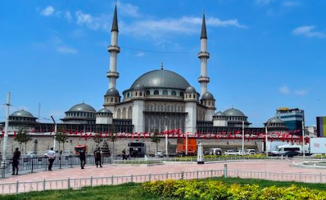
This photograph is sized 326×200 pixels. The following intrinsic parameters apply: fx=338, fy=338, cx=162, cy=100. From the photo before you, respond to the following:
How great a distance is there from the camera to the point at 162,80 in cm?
8706

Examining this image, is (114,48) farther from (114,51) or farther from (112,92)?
(112,92)

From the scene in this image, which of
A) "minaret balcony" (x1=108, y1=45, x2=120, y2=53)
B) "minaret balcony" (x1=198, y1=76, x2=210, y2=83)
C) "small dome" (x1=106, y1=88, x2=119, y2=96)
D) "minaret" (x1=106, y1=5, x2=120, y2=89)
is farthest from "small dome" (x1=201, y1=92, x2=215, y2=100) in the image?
"minaret balcony" (x1=108, y1=45, x2=120, y2=53)

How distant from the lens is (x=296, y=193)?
9.53m

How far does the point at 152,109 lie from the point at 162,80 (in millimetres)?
9903

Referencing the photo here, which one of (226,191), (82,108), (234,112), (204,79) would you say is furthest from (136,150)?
(234,112)

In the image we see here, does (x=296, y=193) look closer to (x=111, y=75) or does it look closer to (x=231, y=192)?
(x=231, y=192)

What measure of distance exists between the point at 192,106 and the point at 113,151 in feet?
78.0

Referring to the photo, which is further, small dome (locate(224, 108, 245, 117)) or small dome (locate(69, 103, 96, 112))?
small dome (locate(224, 108, 245, 117))

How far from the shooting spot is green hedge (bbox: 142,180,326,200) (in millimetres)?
9383

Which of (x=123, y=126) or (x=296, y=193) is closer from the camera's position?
(x=296, y=193)

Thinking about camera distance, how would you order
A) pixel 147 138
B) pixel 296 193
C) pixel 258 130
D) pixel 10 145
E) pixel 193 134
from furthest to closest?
pixel 258 130 < pixel 193 134 < pixel 147 138 < pixel 10 145 < pixel 296 193

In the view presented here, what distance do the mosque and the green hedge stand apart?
66.0 meters

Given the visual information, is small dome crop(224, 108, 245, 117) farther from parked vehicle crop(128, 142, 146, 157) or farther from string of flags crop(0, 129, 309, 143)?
parked vehicle crop(128, 142, 146, 157)

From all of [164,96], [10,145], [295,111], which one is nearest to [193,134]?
[164,96]
